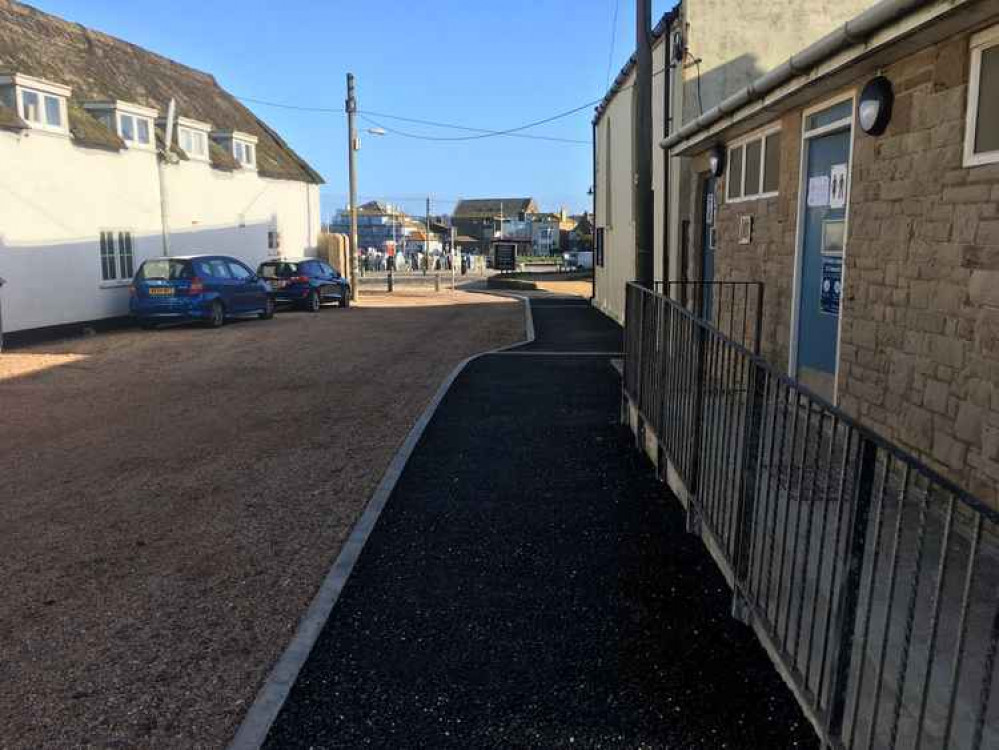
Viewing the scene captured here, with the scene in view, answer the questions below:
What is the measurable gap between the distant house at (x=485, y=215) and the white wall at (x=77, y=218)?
Answer: 89527mm

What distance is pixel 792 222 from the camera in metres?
7.63

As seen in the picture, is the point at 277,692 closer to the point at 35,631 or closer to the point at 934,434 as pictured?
the point at 35,631

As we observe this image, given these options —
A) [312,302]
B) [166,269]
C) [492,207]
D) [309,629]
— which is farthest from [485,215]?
[309,629]

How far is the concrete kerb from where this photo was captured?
119 inches

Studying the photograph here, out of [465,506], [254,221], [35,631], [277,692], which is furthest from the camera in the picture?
[254,221]

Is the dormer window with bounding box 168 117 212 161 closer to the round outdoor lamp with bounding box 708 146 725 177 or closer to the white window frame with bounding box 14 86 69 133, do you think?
the white window frame with bounding box 14 86 69 133

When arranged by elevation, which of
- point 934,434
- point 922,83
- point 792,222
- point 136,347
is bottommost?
point 136,347

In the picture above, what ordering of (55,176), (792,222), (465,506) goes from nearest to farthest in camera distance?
1. (465,506)
2. (792,222)
3. (55,176)

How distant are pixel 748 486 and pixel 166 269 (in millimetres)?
17000

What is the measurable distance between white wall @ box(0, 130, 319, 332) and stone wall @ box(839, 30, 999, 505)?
15143mm

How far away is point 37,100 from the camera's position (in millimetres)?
16453

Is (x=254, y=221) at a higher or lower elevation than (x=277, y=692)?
higher

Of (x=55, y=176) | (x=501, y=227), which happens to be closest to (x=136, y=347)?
(x=55, y=176)

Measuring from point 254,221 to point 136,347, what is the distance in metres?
12.9
